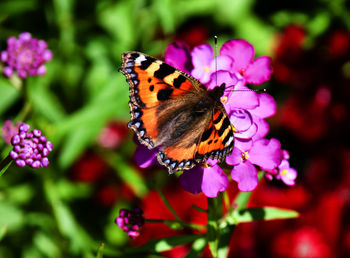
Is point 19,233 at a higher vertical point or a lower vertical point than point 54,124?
lower

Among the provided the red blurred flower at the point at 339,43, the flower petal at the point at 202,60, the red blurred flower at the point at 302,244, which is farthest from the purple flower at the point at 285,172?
the red blurred flower at the point at 339,43

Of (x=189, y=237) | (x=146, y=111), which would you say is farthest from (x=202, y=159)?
(x=189, y=237)

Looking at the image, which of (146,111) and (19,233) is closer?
(146,111)

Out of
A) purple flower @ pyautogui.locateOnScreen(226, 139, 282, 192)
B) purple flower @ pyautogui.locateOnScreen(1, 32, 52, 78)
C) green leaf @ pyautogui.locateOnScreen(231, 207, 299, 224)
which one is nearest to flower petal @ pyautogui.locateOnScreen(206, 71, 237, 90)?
purple flower @ pyautogui.locateOnScreen(226, 139, 282, 192)

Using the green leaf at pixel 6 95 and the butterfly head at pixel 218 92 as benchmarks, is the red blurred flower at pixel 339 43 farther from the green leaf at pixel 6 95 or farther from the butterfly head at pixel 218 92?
the green leaf at pixel 6 95

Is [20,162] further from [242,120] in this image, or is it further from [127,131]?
[127,131]

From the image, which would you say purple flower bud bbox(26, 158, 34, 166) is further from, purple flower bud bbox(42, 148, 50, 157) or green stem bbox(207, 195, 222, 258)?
green stem bbox(207, 195, 222, 258)

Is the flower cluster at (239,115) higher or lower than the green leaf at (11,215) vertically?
higher

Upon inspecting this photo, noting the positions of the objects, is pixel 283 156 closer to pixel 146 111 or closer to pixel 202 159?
pixel 202 159

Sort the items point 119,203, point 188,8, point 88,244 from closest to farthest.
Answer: point 88,244 → point 119,203 → point 188,8
